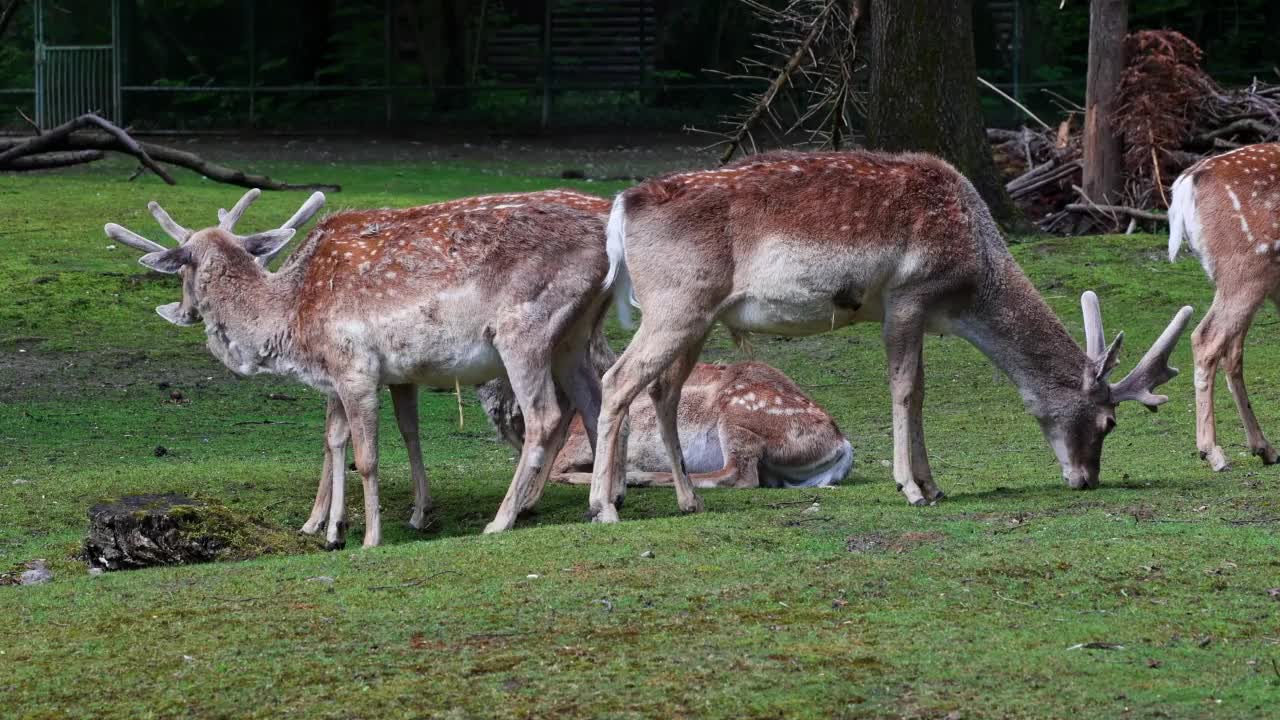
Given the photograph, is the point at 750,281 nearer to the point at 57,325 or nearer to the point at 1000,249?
the point at 1000,249

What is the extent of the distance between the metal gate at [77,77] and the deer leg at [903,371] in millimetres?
22105

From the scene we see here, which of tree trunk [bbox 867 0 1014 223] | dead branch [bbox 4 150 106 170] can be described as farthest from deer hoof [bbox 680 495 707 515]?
tree trunk [bbox 867 0 1014 223]

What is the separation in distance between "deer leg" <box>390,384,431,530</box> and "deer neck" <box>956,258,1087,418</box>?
109 inches

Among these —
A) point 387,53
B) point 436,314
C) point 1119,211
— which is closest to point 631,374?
point 436,314

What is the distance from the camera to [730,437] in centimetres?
1016

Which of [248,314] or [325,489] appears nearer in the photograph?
[325,489]

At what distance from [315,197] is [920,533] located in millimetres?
4111

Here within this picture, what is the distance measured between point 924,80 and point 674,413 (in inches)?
337

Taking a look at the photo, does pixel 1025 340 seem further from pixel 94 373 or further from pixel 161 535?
pixel 94 373

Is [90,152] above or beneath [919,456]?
above

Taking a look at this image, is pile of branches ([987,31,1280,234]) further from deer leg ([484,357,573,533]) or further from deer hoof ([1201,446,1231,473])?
deer leg ([484,357,573,533])

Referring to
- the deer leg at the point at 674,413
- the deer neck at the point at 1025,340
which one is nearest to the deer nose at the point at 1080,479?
the deer neck at the point at 1025,340

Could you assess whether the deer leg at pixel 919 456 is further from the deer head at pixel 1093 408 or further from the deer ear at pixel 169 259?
the deer ear at pixel 169 259

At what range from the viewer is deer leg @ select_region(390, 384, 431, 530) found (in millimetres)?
8891
